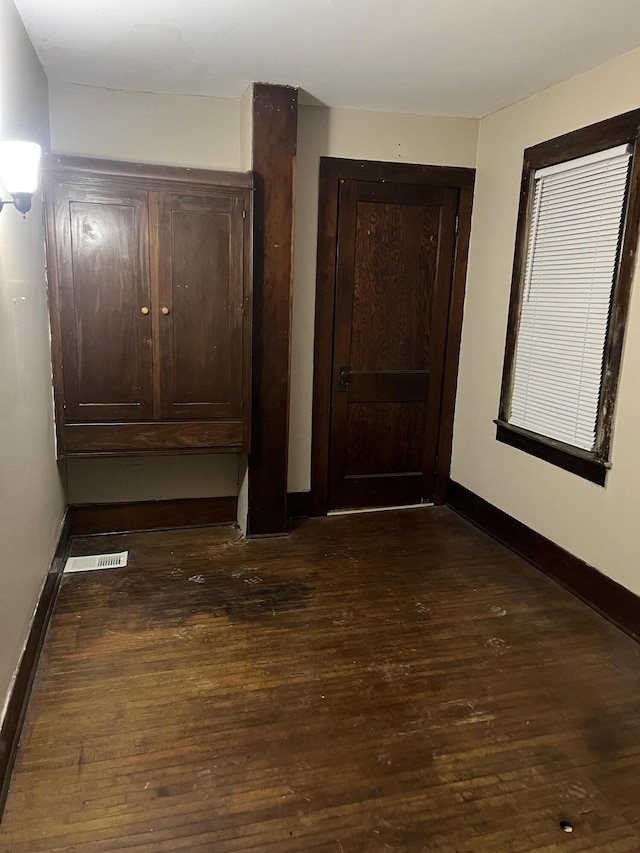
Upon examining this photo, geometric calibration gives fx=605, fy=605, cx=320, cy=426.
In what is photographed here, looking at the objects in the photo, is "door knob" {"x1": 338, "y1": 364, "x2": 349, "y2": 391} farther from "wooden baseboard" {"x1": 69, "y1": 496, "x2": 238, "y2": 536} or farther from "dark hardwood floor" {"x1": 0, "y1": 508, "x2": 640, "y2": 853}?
"dark hardwood floor" {"x1": 0, "y1": 508, "x2": 640, "y2": 853}

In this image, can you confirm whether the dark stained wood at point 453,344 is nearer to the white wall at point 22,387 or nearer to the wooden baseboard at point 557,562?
the wooden baseboard at point 557,562

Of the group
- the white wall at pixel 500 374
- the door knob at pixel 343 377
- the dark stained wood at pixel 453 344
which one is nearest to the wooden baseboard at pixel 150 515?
the door knob at pixel 343 377

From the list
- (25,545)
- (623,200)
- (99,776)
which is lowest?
(99,776)

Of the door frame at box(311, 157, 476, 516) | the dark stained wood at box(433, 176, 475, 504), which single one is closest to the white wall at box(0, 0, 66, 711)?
the door frame at box(311, 157, 476, 516)

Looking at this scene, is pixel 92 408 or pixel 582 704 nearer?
pixel 582 704

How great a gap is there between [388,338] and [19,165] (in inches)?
95.0

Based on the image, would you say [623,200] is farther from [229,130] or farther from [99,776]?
[99,776]

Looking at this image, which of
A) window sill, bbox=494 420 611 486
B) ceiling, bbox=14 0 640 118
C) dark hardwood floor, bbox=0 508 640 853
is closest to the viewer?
dark hardwood floor, bbox=0 508 640 853

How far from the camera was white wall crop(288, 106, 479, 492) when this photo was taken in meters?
3.47

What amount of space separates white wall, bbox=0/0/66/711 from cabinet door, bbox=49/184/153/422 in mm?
109

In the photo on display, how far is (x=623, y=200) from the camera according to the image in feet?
8.66

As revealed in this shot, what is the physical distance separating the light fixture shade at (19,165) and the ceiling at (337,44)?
82cm

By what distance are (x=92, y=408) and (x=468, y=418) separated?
7.45 ft

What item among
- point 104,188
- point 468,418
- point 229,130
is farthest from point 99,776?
point 229,130
